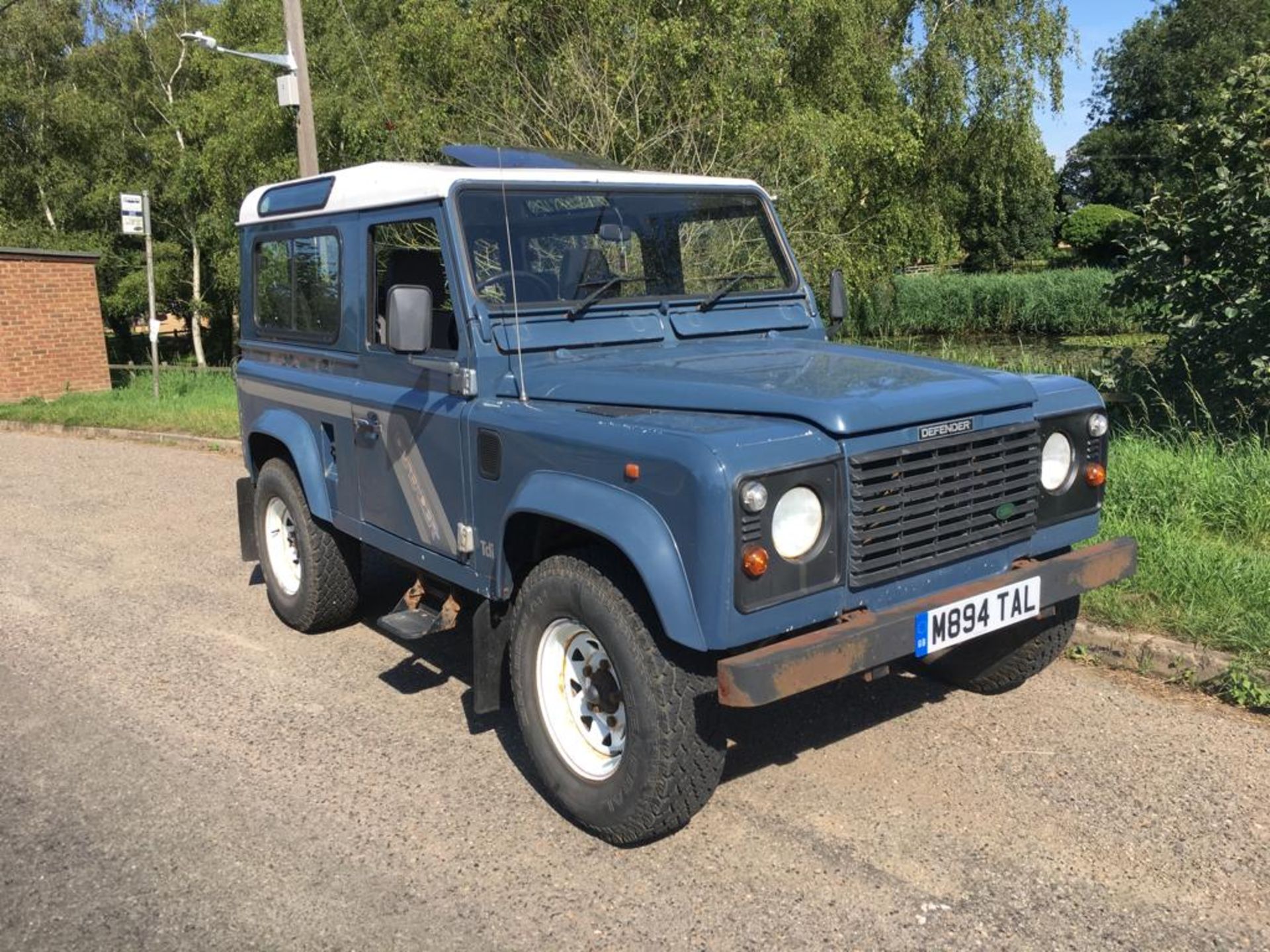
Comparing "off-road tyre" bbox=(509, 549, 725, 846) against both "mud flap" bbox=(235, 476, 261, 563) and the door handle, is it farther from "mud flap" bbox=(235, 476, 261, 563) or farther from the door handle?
"mud flap" bbox=(235, 476, 261, 563)

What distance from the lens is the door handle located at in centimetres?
434

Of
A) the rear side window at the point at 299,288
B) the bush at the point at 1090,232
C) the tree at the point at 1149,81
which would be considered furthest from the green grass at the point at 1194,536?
the tree at the point at 1149,81

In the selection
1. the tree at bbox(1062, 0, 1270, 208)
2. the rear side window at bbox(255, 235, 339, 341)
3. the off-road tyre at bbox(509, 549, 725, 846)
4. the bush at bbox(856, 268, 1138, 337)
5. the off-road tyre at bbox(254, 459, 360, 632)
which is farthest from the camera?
the tree at bbox(1062, 0, 1270, 208)

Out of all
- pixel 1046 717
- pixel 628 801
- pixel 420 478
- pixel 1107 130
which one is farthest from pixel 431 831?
pixel 1107 130

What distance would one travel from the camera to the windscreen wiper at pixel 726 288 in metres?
4.37

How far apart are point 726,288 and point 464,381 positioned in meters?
1.30

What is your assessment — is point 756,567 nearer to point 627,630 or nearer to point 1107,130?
point 627,630

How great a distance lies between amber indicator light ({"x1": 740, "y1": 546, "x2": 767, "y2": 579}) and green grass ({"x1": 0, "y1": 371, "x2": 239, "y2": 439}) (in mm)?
9958

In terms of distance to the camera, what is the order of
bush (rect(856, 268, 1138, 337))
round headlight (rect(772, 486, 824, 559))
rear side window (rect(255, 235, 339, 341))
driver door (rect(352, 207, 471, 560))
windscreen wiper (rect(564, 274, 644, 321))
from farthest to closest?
bush (rect(856, 268, 1138, 337)), rear side window (rect(255, 235, 339, 341)), windscreen wiper (rect(564, 274, 644, 321)), driver door (rect(352, 207, 471, 560)), round headlight (rect(772, 486, 824, 559))

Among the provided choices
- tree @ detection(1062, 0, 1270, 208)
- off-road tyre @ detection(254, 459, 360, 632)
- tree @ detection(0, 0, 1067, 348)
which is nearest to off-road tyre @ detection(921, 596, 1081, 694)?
off-road tyre @ detection(254, 459, 360, 632)

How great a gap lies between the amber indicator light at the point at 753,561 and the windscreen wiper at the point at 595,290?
1.54 metres

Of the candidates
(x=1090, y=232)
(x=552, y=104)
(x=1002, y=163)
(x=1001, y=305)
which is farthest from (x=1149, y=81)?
(x=552, y=104)

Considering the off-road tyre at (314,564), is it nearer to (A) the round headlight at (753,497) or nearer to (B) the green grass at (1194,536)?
(A) the round headlight at (753,497)

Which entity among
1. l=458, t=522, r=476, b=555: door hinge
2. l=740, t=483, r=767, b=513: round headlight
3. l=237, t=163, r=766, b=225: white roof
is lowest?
l=458, t=522, r=476, b=555: door hinge
